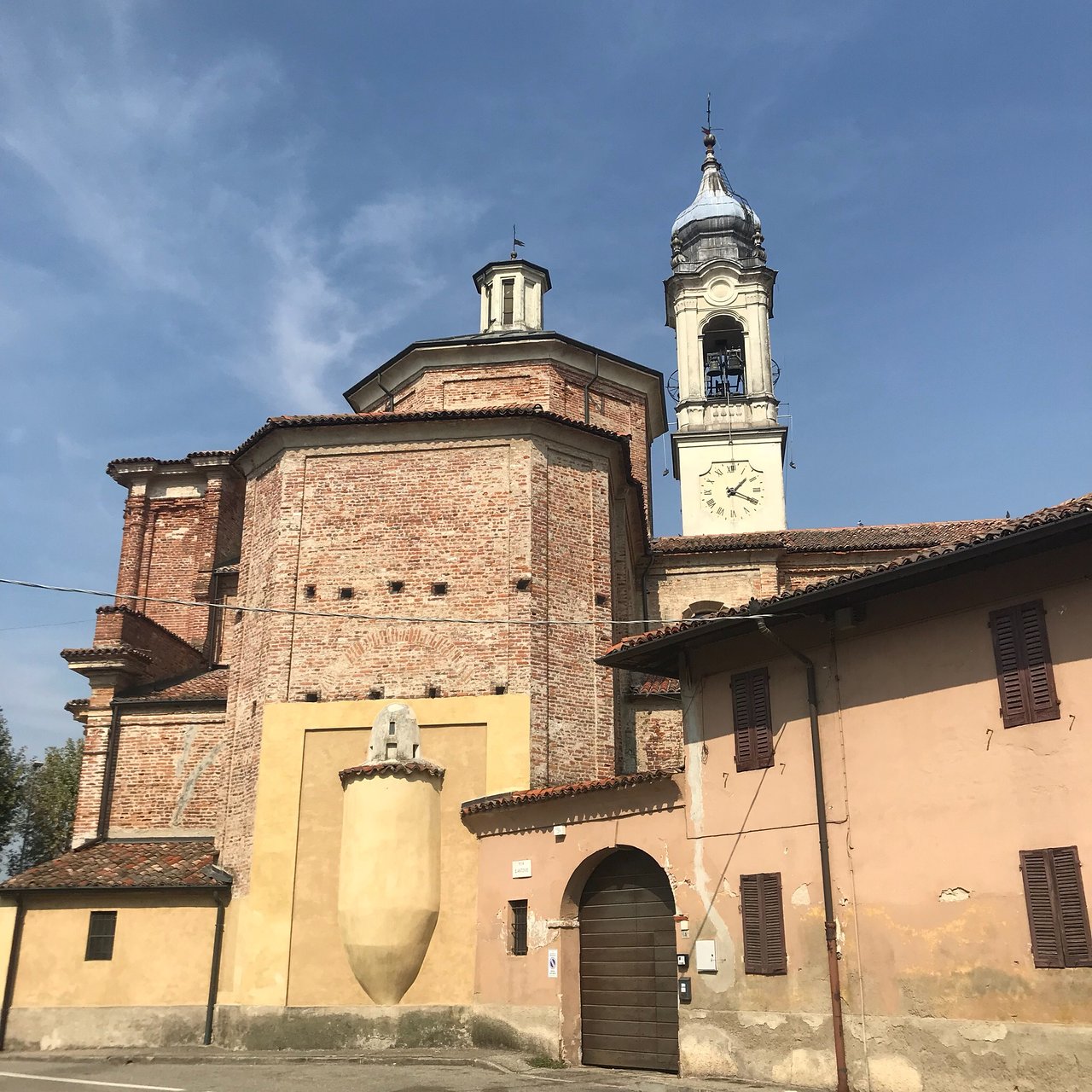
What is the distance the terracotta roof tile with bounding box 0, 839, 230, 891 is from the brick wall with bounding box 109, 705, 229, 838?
903 millimetres

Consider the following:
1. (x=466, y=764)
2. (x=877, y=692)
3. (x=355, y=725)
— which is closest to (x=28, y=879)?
(x=355, y=725)

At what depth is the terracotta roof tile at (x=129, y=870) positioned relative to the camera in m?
17.0

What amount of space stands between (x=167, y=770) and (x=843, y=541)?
15.7 m

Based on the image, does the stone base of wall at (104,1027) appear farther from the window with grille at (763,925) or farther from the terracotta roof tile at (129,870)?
the window with grille at (763,925)

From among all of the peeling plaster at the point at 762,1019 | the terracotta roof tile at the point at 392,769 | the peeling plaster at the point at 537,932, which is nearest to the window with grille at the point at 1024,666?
the peeling plaster at the point at 762,1019

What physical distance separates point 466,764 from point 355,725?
1.95 metres

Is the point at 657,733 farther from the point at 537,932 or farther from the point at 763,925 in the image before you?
the point at 763,925

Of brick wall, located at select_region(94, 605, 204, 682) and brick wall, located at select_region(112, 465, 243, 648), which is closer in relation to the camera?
brick wall, located at select_region(94, 605, 204, 682)

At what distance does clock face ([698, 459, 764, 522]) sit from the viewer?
4203cm

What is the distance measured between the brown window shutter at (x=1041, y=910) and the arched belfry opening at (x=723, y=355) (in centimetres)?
3580

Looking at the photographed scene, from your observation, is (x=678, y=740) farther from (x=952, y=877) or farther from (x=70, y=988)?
(x=70, y=988)

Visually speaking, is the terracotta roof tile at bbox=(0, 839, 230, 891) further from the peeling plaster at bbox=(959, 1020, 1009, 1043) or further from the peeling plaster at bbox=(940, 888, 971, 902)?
the peeling plaster at bbox=(959, 1020, 1009, 1043)

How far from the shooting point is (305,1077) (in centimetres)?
1314

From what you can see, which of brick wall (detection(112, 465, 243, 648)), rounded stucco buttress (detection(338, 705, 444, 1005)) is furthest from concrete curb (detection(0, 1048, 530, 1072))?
brick wall (detection(112, 465, 243, 648))
